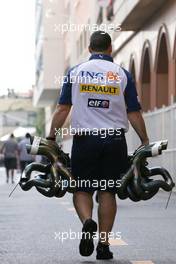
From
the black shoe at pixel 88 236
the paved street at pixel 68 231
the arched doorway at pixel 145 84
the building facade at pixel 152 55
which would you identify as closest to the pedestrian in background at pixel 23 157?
the building facade at pixel 152 55

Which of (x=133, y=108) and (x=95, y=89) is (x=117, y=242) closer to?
(x=133, y=108)

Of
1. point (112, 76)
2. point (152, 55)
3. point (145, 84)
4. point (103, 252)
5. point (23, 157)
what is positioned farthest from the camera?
point (145, 84)

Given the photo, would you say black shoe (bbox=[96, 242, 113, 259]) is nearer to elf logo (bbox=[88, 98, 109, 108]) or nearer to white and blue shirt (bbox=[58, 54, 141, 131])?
white and blue shirt (bbox=[58, 54, 141, 131])

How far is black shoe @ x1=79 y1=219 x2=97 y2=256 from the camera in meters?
6.69

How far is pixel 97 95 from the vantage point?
23.3ft

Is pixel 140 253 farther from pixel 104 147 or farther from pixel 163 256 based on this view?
pixel 104 147

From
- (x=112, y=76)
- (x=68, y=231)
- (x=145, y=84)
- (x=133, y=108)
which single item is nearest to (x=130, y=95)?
(x=133, y=108)

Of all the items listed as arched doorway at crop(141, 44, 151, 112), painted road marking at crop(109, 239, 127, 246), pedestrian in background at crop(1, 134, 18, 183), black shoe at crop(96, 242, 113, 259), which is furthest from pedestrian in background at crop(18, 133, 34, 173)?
black shoe at crop(96, 242, 113, 259)

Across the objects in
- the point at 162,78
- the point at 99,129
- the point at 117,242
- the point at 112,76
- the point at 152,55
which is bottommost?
the point at 117,242

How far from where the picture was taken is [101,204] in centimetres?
708


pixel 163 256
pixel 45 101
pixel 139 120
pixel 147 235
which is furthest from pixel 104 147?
pixel 45 101

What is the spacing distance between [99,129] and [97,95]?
0.87 ft

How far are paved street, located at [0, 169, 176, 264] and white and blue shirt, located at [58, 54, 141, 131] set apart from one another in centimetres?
107

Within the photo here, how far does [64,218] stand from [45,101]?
73.8m
